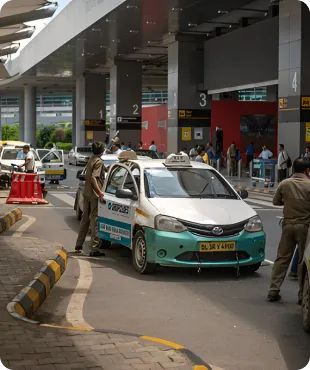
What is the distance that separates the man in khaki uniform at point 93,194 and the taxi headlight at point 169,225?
174 cm

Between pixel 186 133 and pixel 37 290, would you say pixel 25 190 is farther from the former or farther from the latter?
pixel 186 133

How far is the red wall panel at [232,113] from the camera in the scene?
3956 cm

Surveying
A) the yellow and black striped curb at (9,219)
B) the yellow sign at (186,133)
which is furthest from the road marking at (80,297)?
the yellow sign at (186,133)

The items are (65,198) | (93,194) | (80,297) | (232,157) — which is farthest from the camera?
(232,157)

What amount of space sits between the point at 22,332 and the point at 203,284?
345 centimetres

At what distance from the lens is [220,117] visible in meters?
39.7

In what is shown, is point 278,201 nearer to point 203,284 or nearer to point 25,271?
point 203,284

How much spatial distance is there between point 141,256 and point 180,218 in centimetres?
86

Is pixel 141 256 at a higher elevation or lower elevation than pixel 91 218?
lower

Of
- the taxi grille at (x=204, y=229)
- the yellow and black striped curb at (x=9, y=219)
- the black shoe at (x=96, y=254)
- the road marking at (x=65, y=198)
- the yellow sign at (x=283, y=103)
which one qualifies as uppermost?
the yellow sign at (x=283, y=103)

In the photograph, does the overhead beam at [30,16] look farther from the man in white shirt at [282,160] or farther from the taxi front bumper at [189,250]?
the man in white shirt at [282,160]

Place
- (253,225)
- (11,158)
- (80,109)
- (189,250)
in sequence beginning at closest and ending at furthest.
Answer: (189,250) < (253,225) < (11,158) < (80,109)

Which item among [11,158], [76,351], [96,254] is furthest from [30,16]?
[76,351]

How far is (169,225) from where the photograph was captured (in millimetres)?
9047
